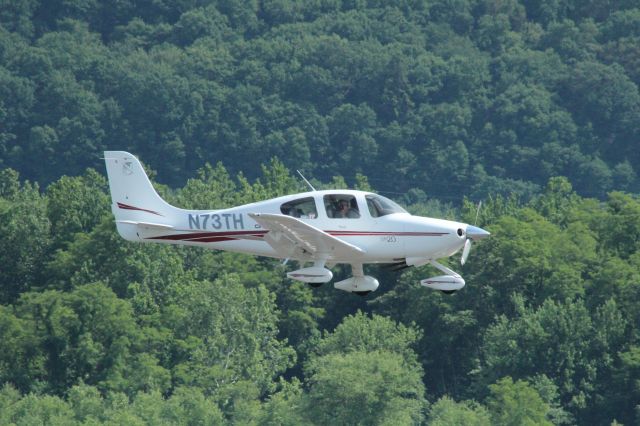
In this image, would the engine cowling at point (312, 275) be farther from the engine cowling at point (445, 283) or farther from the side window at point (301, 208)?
the engine cowling at point (445, 283)

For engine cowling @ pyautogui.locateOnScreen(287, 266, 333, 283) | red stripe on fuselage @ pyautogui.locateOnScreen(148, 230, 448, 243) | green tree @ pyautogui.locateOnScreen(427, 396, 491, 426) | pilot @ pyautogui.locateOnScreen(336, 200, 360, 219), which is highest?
pilot @ pyautogui.locateOnScreen(336, 200, 360, 219)

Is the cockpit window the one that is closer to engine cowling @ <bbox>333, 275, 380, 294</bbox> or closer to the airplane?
the airplane

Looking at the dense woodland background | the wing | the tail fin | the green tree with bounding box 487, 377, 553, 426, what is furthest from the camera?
the dense woodland background

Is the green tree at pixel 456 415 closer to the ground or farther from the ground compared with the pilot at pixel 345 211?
closer to the ground

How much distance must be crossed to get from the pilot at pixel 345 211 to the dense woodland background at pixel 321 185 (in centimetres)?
2155

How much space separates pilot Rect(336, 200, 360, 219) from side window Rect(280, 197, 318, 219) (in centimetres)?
43

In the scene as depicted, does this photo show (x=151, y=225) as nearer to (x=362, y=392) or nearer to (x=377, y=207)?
(x=377, y=207)

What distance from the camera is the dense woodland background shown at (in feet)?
205

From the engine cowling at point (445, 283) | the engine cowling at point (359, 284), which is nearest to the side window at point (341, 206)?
the engine cowling at point (359, 284)

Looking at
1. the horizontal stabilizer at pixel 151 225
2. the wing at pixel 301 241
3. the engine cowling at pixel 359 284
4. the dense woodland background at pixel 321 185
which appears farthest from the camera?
the dense woodland background at pixel 321 185

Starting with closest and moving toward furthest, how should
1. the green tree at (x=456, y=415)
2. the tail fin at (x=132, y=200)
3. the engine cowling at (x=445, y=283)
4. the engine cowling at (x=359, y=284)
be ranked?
the engine cowling at (x=445, y=283), the engine cowling at (x=359, y=284), the tail fin at (x=132, y=200), the green tree at (x=456, y=415)

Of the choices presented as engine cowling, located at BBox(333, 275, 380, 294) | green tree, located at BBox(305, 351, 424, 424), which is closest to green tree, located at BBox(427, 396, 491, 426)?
green tree, located at BBox(305, 351, 424, 424)

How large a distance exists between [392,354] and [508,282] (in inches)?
328

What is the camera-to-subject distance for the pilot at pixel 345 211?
35594 millimetres
